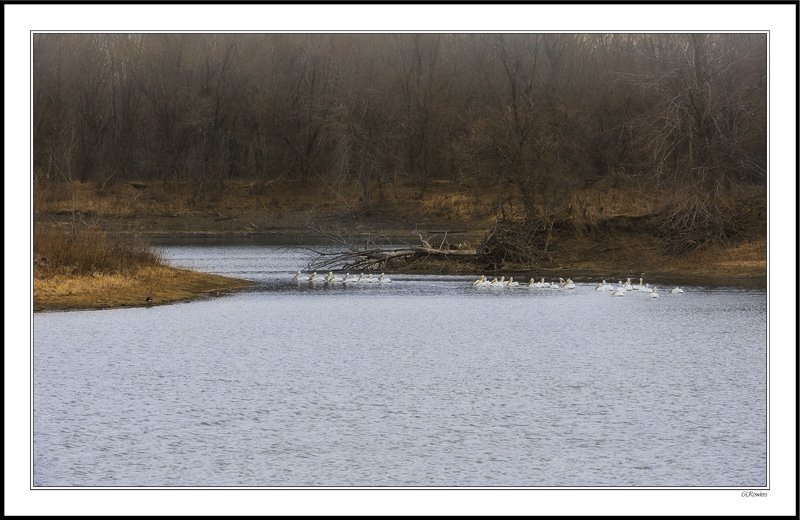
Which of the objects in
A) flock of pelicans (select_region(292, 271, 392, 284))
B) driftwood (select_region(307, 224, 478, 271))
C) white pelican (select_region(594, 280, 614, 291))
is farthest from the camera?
driftwood (select_region(307, 224, 478, 271))

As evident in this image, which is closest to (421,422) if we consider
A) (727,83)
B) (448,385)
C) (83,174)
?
(448,385)

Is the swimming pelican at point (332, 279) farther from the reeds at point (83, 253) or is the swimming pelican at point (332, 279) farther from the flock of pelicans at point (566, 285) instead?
the reeds at point (83, 253)

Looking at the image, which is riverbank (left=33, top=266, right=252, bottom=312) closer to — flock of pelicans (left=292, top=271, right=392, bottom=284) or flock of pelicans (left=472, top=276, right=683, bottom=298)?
flock of pelicans (left=292, top=271, right=392, bottom=284)

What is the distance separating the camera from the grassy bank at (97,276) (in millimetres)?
28422

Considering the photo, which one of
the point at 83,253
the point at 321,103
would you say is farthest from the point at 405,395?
the point at 321,103

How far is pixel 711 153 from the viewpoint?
128 ft

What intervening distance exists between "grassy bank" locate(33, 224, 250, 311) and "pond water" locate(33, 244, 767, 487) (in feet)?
4.41

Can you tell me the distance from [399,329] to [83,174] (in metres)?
46.4

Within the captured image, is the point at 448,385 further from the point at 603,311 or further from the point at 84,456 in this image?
the point at 603,311

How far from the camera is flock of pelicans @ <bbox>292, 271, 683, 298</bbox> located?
105ft

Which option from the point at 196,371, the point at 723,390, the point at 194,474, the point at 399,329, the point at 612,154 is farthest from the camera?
the point at 612,154

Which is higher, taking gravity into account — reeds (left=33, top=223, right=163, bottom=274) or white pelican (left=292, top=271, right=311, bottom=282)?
reeds (left=33, top=223, right=163, bottom=274)

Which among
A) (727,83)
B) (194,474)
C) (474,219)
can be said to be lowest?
(194,474)

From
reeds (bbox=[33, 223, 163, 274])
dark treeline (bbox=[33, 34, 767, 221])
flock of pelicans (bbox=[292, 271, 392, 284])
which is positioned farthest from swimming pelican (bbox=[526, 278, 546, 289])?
dark treeline (bbox=[33, 34, 767, 221])
